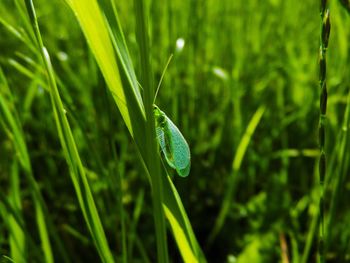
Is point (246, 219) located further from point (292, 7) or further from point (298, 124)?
point (292, 7)

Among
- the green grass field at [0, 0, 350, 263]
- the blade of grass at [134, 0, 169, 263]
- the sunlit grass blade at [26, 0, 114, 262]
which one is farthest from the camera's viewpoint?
the green grass field at [0, 0, 350, 263]

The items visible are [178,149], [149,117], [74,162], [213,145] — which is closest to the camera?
[149,117]

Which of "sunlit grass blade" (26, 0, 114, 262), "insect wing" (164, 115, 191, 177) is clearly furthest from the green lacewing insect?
"sunlit grass blade" (26, 0, 114, 262)

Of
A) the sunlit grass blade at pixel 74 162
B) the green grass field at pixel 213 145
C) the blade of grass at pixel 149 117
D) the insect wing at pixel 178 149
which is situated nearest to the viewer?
the blade of grass at pixel 149 117

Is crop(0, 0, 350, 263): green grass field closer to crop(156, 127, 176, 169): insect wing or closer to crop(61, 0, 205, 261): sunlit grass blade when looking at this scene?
crop(156, 127, 176, 169): insect wing

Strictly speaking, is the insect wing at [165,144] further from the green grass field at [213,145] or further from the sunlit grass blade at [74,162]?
the sunlit grass blade at [74,162]

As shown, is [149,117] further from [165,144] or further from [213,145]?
[213,145]

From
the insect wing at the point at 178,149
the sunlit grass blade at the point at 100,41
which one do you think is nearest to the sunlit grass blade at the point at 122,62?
the sunlit grass blade at the point at 100,41

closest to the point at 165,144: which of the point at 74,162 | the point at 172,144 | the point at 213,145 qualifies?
the point at 172,144
